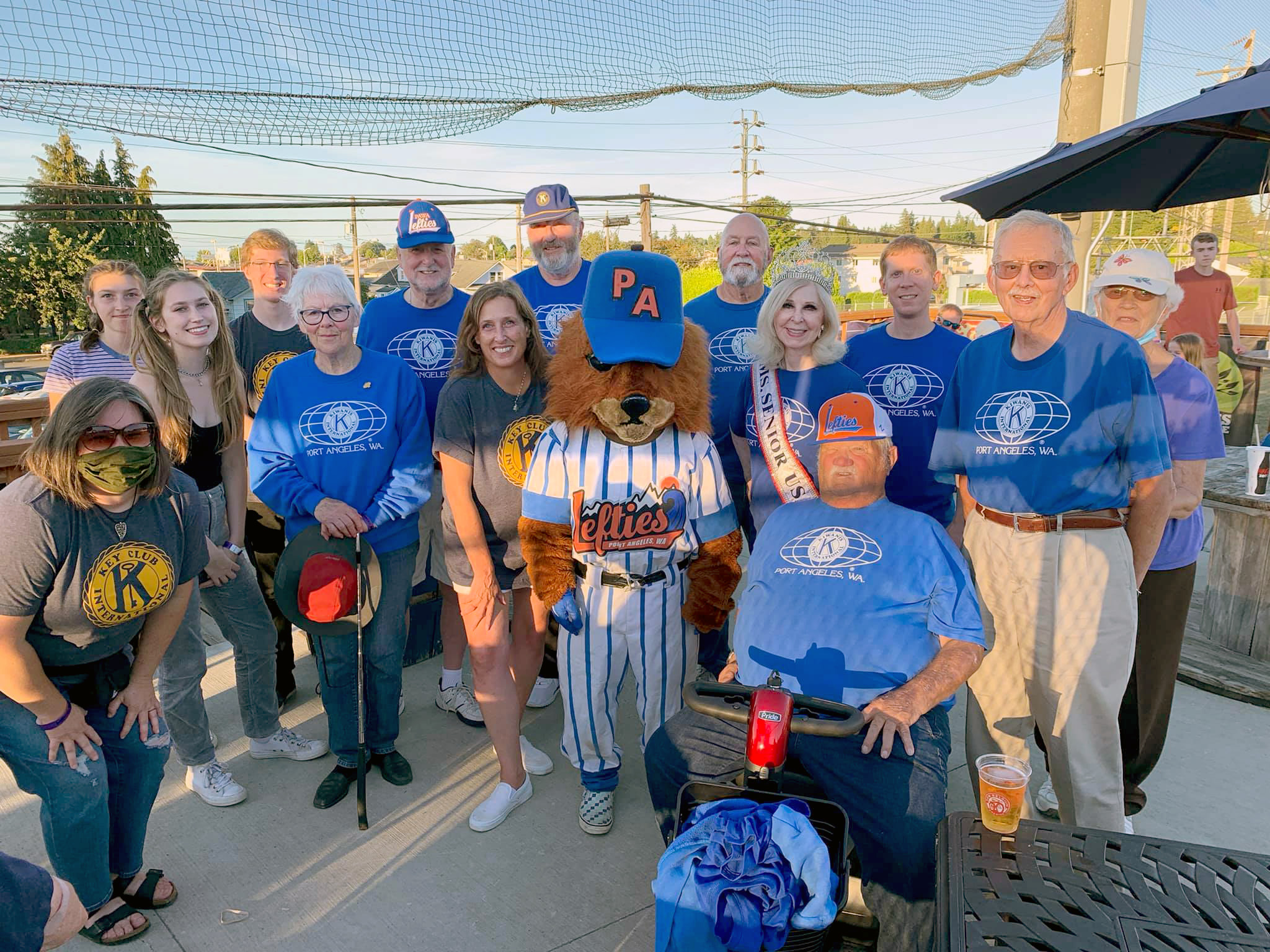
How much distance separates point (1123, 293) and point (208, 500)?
352cm

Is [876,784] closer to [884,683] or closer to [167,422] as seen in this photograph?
[884,683]

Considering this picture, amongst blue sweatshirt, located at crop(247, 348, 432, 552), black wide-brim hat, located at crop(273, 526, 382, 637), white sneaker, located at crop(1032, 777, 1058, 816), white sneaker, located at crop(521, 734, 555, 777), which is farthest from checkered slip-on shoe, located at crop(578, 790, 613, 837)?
white sneaker, located at crop(1032, 777, 1058, 816)

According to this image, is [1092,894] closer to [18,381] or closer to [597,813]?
[597,813]

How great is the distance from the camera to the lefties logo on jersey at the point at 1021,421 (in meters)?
2.43

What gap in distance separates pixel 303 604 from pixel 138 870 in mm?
932

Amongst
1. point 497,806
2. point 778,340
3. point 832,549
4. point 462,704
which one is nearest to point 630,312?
point 778,340

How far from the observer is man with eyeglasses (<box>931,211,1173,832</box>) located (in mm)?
2396

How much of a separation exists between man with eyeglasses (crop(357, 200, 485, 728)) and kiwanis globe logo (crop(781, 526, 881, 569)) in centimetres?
181

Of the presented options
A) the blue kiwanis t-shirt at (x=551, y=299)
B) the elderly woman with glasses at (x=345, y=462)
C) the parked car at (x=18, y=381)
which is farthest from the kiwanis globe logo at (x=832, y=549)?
the parked car at (x=18, y=381)

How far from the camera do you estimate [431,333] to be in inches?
149

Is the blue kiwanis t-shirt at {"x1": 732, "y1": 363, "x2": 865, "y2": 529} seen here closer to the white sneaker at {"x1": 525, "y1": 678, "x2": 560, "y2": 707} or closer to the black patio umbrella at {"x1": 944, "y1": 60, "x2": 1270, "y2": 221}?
the black patio umbrella at {"x1": 944, "y1": 60, "x2": 1270, "y2": 221}

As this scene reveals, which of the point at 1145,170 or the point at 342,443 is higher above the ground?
the point at 1145,170

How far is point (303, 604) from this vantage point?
293 centimetres

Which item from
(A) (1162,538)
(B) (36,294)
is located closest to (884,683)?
(A) (1162,538)
